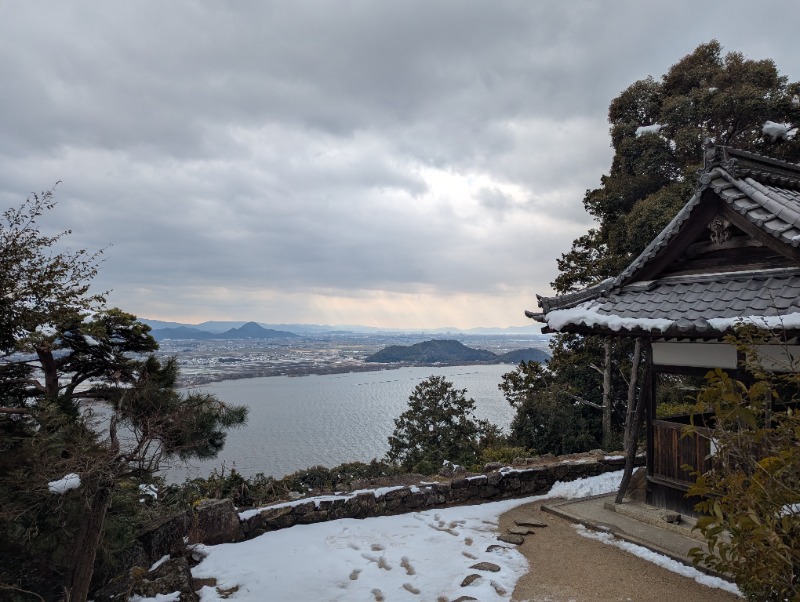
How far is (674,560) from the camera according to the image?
486 centimetres

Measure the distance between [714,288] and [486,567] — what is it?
13.4 ft

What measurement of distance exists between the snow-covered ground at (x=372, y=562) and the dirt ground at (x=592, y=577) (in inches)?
6.4

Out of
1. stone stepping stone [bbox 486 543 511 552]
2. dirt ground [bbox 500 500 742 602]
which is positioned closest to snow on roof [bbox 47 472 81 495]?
dirt ground [bbox 500 500 742 602]

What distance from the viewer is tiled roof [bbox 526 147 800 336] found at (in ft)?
15.8

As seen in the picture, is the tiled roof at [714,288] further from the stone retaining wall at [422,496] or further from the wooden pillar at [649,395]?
the stone retaining wall at [422,496]

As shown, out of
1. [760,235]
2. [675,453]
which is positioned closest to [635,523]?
[675,453]

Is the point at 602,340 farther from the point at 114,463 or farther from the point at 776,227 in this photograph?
the point at 114,463

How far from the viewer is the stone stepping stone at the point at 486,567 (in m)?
4.70

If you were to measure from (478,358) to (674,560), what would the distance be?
6929cm

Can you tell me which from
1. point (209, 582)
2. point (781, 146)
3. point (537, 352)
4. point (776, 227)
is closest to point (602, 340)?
point (781, 146)

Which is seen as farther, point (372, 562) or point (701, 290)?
point (701, 290)

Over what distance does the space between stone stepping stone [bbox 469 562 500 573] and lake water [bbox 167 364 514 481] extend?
9.57 feet

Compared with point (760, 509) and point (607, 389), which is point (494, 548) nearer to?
point (760, 509)

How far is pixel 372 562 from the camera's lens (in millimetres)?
4988
